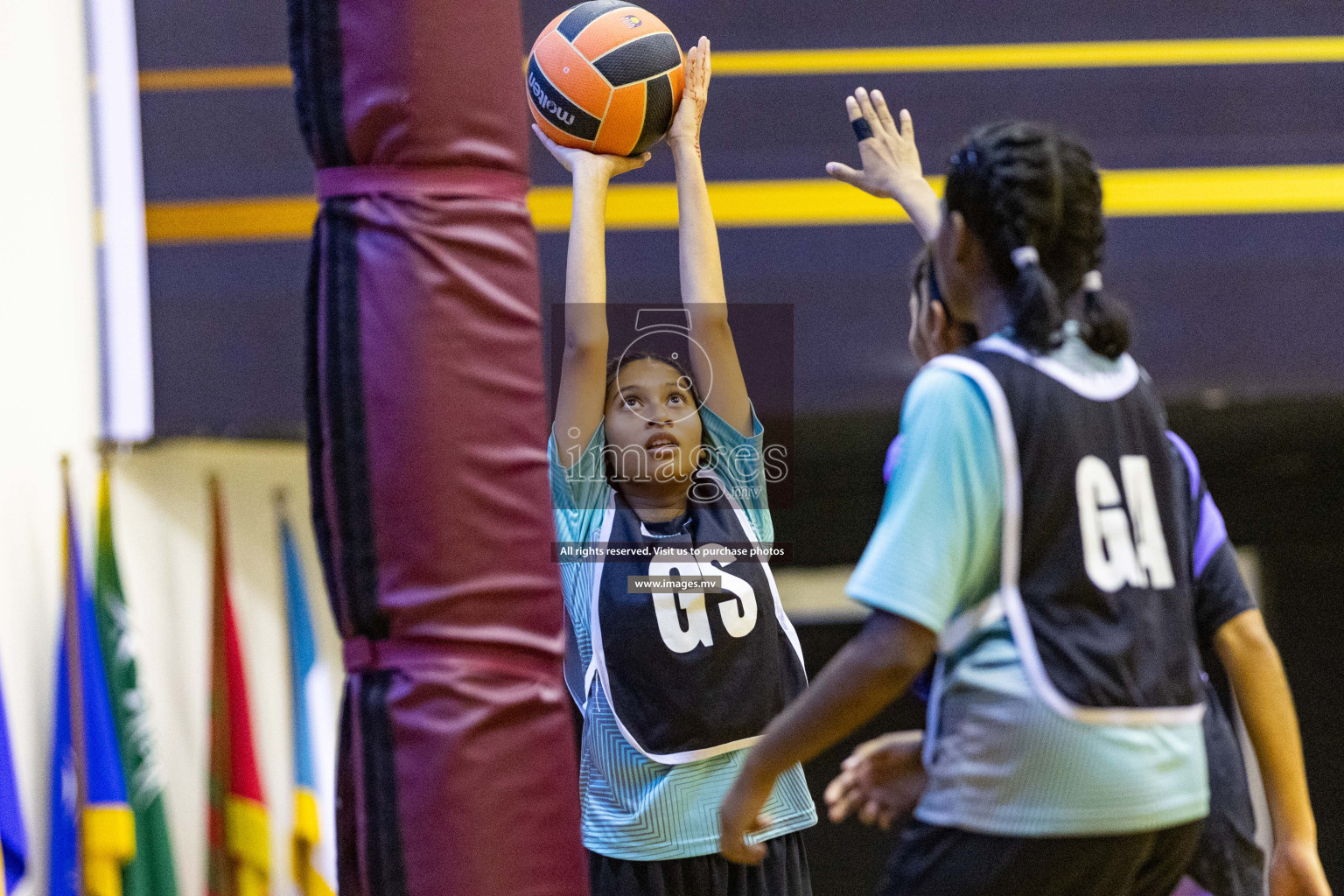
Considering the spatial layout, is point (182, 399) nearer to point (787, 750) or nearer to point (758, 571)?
point (758, 571)

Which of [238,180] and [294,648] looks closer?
[238,180]

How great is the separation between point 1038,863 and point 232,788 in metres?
3.50

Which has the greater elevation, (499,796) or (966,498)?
(966,498)

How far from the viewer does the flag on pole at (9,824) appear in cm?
329

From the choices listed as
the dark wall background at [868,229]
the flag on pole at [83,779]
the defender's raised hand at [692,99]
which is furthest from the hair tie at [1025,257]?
the flag on pole at [83,779]

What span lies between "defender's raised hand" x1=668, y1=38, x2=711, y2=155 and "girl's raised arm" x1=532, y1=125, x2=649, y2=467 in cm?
30

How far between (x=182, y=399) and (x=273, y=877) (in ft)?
5.90

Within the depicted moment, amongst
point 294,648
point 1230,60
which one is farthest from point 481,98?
point 1230,60

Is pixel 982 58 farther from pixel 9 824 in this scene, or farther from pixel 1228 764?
pixel 9 824

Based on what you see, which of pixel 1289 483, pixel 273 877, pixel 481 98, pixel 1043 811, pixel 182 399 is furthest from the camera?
pixel 1289 483

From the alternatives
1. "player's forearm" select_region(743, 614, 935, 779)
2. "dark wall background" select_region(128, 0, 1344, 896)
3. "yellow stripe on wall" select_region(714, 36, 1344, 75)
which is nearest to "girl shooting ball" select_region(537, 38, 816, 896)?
"player's forearm" select_region(743, 614, 935, 779)

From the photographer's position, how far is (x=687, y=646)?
6.99 ft

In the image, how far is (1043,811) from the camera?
4.43 ft

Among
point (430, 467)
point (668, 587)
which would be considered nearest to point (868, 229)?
point (668, 587)
